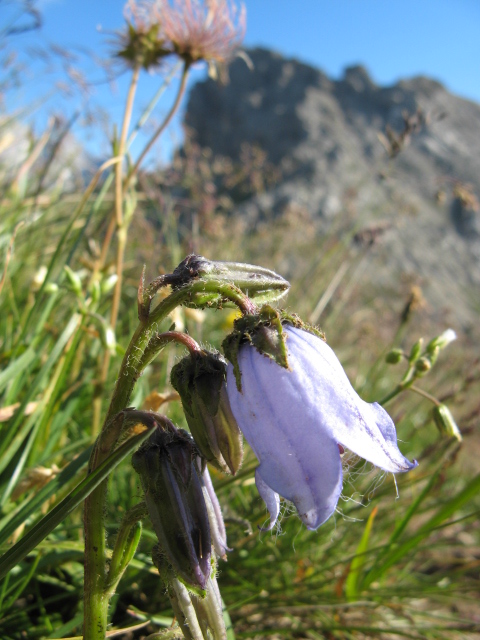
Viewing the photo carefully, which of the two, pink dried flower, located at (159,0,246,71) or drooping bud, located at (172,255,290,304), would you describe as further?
pink dried flower, located at (159,0,246,71)

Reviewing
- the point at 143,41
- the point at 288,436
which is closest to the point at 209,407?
the point at 288,436

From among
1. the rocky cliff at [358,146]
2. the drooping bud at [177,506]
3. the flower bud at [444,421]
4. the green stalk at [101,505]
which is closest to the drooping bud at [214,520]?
the drooping bud at [177,506]

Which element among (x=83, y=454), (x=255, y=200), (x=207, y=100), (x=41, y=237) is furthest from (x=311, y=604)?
(x=207, y=100)

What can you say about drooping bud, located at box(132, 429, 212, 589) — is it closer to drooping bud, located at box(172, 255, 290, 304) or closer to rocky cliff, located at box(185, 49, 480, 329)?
drooping bud, located at box(172, 255, 290, 304)

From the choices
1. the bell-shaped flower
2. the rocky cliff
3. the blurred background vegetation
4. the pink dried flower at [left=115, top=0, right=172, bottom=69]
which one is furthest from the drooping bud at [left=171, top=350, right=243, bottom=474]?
the rocky cliff


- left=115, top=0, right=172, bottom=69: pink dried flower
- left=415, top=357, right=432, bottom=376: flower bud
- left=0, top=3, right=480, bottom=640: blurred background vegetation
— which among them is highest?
left=115, top=0, right=172, bottom=69: pink dried flower
